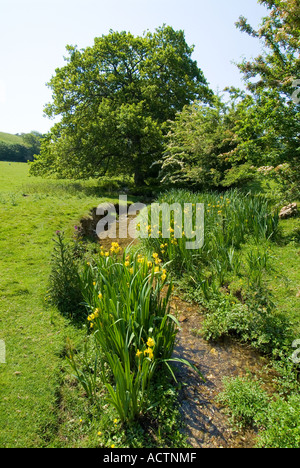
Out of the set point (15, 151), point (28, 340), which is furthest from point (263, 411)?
point (15, 151)

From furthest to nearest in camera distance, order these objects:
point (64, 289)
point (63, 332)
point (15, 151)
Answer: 1. point (15, 151)
2. point (64, 289)
3. point (63, 332)

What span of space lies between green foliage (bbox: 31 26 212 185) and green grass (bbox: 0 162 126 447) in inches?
282

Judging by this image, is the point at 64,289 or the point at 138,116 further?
the point at 138,116

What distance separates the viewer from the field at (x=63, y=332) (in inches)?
90.0

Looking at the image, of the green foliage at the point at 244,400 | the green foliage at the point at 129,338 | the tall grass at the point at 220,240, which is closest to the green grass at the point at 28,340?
the green foliage at the point at 129,338

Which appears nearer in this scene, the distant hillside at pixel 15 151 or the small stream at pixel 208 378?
the small stream at pixel 208 378

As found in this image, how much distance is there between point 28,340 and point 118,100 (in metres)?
13.2

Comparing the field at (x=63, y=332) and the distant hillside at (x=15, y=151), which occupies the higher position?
the distant hillside at (x=15, y=151)

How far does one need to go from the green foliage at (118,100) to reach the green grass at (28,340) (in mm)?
7175

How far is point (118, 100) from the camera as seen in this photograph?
43.9 ft

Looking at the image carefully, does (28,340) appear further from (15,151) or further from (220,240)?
(15,151)

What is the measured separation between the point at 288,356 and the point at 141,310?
185 cm

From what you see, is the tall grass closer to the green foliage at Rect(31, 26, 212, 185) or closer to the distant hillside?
the green foliage at Rect(31, 26, 212, 185)

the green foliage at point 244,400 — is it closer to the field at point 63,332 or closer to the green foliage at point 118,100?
the field at point 63,332
